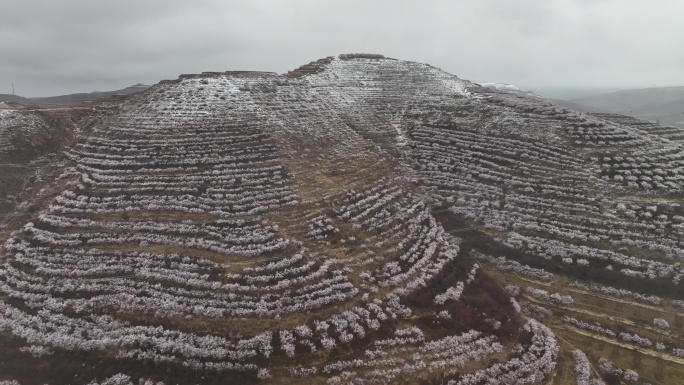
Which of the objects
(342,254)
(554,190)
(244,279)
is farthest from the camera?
(554,190)

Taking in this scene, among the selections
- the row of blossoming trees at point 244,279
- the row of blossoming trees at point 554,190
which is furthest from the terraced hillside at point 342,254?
the row of blossoming trees at point 554,190

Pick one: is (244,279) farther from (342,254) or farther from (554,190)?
(554,190)

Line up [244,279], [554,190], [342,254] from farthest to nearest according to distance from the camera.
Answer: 1. [554,190]
2. [342,254]
3. [244,279]

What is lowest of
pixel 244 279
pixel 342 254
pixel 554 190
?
pixel 244 279

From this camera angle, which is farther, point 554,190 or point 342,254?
point 554,190

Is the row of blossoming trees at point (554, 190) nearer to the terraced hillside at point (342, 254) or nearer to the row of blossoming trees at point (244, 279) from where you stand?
the terraced hillside at point (342, 254)

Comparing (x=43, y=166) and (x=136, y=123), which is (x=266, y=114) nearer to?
(x=136, y=123)

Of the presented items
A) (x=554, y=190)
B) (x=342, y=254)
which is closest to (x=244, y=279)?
(x=342, y=254)

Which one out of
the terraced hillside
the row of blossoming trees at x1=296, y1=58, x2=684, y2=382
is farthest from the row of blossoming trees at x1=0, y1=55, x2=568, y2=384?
the row of blossoming trees at x1=296, y1=58, x2=684, y2=382
